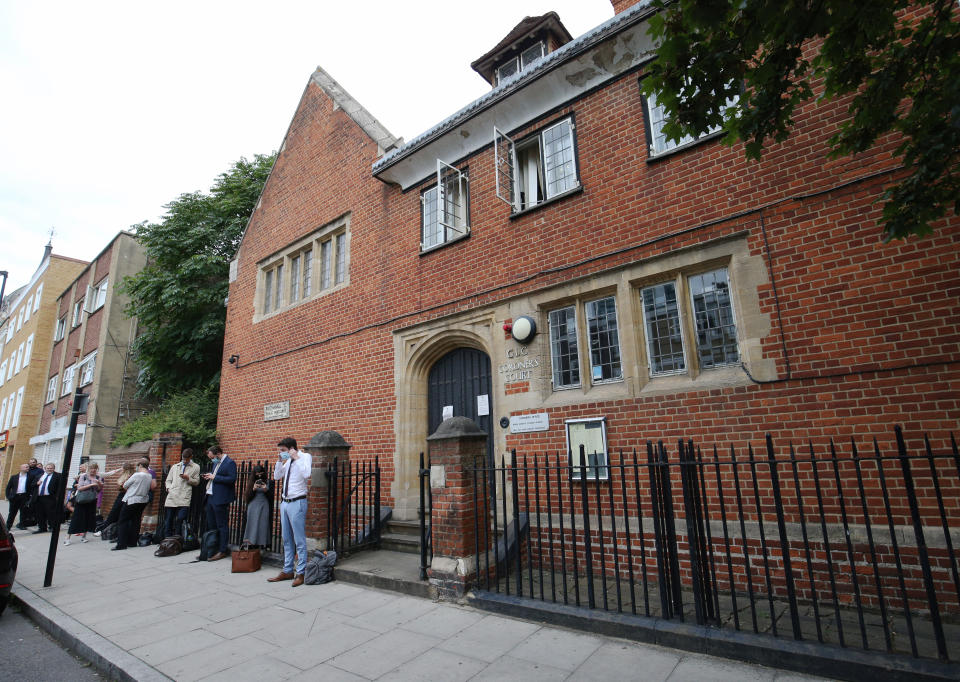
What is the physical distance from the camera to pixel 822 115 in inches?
203

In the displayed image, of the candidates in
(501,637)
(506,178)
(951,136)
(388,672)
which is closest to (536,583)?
(501,637)

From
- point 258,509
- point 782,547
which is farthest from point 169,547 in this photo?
point 782,547

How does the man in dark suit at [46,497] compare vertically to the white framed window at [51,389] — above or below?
below

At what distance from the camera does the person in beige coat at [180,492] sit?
9031 millimetres

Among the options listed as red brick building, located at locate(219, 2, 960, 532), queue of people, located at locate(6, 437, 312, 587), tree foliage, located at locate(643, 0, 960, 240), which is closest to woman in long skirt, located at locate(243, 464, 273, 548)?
queue of people, located at locate(6, 437, 312, 587)

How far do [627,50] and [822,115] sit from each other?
2521mm

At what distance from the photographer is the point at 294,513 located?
6297mm

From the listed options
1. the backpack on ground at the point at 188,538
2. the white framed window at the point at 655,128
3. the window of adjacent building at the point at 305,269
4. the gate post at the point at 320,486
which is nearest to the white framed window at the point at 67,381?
the window of adjacent building at the point at 305,269

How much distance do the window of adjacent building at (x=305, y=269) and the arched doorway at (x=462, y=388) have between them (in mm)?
3119

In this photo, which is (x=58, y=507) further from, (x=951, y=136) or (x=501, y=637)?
(x=951, y=136)

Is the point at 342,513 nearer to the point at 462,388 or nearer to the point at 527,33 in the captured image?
the point at 462,388

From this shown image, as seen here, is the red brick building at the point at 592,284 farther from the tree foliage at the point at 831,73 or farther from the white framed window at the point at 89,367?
the white framed window at the point at 89,367

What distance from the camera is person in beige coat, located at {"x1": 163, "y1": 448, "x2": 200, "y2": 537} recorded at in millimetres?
9031

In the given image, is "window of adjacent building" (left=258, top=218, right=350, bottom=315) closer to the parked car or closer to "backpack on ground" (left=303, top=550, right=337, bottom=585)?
"backpack on ground" (left=303, top=550, right=337, bottom=585)
